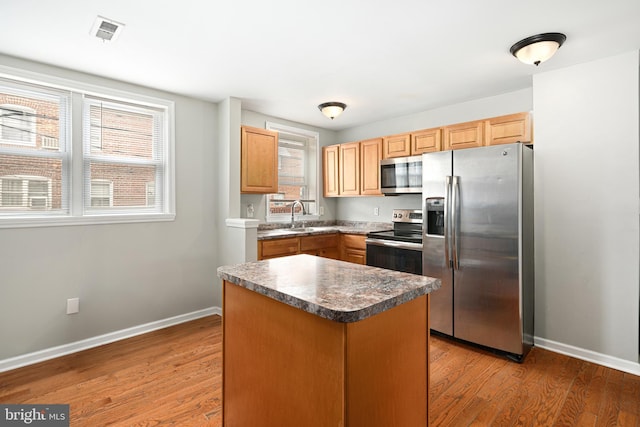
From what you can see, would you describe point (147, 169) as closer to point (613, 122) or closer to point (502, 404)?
point (502, 404)

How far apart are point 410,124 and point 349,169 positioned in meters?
1.03

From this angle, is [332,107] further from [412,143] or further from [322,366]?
[322,366]

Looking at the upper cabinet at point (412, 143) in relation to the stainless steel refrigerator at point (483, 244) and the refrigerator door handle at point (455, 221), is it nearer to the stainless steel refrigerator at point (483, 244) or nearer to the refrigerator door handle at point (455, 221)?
the stainless steel refrigerator at point (483, 244)

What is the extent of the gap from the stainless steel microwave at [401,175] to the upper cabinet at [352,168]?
0.15m

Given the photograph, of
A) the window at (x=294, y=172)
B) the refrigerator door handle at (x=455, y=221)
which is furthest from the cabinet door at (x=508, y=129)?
the window at (x=294, y=172)

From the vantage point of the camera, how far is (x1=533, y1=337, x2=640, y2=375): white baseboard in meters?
2.55

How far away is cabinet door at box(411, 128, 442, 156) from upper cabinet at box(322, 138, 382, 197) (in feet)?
1.68

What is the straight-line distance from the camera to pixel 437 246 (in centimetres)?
320

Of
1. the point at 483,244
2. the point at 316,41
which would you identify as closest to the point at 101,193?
the point at 316,41

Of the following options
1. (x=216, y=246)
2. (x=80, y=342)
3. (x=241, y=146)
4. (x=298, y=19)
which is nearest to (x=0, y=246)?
(x=80, y=342)

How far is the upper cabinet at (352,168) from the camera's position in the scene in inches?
174

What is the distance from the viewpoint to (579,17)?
2.10m

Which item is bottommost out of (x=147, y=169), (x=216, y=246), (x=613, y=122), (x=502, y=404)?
(x=502, y=404)

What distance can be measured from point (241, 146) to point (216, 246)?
48.4 inches
